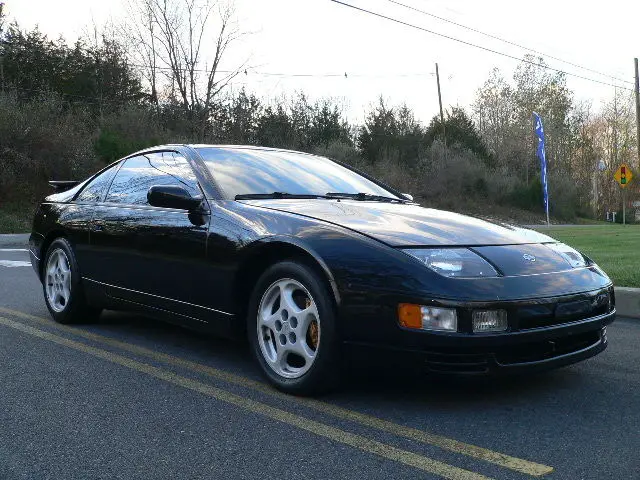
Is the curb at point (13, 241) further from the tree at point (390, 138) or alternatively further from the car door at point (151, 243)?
the tree at point (390, 138)

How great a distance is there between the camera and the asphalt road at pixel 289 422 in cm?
266

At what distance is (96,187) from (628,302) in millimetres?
4644

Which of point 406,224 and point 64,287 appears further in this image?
point 64,287

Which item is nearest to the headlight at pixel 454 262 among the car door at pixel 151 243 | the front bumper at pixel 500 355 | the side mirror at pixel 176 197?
the front bumper at pixel 500 355

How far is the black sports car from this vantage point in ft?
10.4

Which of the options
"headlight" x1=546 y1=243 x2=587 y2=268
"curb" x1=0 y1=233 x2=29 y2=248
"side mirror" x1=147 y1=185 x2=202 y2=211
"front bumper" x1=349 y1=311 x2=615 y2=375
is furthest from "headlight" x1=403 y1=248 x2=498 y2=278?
"curb" x1=0 y1=233 x2=29 y2=248

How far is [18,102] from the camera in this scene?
2498 centimetres

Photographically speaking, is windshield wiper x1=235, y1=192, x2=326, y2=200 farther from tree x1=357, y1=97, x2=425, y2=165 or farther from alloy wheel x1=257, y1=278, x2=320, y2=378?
tree x1=357, y1=97, x2=425, y2=165

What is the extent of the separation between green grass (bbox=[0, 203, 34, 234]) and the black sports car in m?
16.6

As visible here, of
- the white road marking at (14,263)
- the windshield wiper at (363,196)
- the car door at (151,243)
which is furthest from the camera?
the white road marking at (14,263)

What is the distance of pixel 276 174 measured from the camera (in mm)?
4531

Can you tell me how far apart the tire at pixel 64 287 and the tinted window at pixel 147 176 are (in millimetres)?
671

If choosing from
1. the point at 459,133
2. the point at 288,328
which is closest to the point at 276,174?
Result: the point at 288,328

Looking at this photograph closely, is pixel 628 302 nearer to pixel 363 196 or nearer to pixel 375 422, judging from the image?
pixel 363 196
